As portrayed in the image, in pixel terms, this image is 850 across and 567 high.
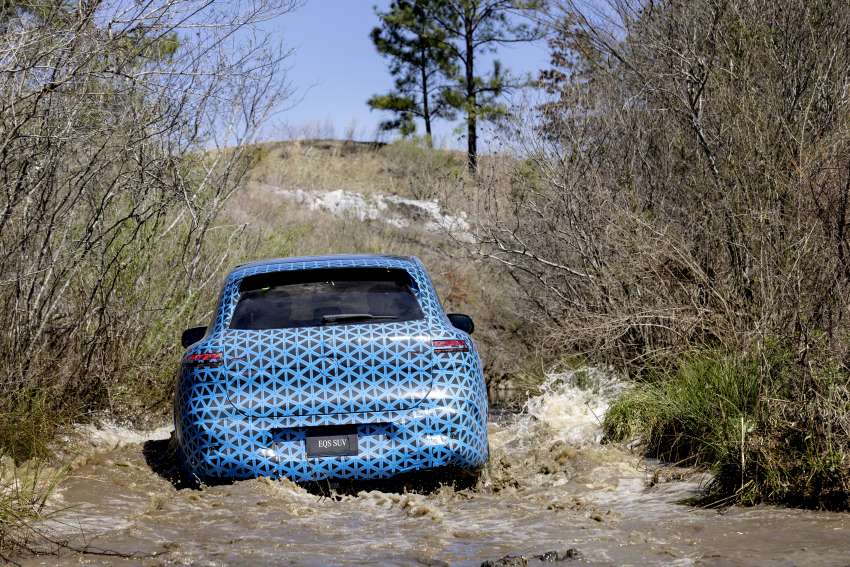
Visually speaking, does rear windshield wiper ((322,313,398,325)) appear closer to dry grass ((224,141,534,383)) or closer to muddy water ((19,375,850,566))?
muddy water ((19,375,850,566))

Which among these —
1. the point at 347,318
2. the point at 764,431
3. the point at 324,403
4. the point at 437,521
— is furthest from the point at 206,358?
the point at 764,431

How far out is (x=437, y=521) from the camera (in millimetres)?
6875

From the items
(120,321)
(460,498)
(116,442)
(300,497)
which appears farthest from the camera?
(120,321)

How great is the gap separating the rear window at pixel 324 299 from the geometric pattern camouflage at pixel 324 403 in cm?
16

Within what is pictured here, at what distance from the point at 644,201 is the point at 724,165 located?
2.05 meters

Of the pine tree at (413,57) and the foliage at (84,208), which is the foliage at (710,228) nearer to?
the foliage at (84,208)

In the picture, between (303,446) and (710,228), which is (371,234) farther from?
(303,446)

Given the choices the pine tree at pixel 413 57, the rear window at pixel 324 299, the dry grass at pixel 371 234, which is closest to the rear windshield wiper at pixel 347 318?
the rear window at pixel 324 299

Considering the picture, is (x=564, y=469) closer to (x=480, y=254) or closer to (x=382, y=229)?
(x=480, y=254)

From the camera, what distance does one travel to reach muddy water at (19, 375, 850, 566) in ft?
19.0

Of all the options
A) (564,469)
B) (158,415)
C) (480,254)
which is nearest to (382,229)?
(480,254)

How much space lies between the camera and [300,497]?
7164 millimetres

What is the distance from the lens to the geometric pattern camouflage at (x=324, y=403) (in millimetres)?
7230

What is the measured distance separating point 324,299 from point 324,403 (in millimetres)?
862
